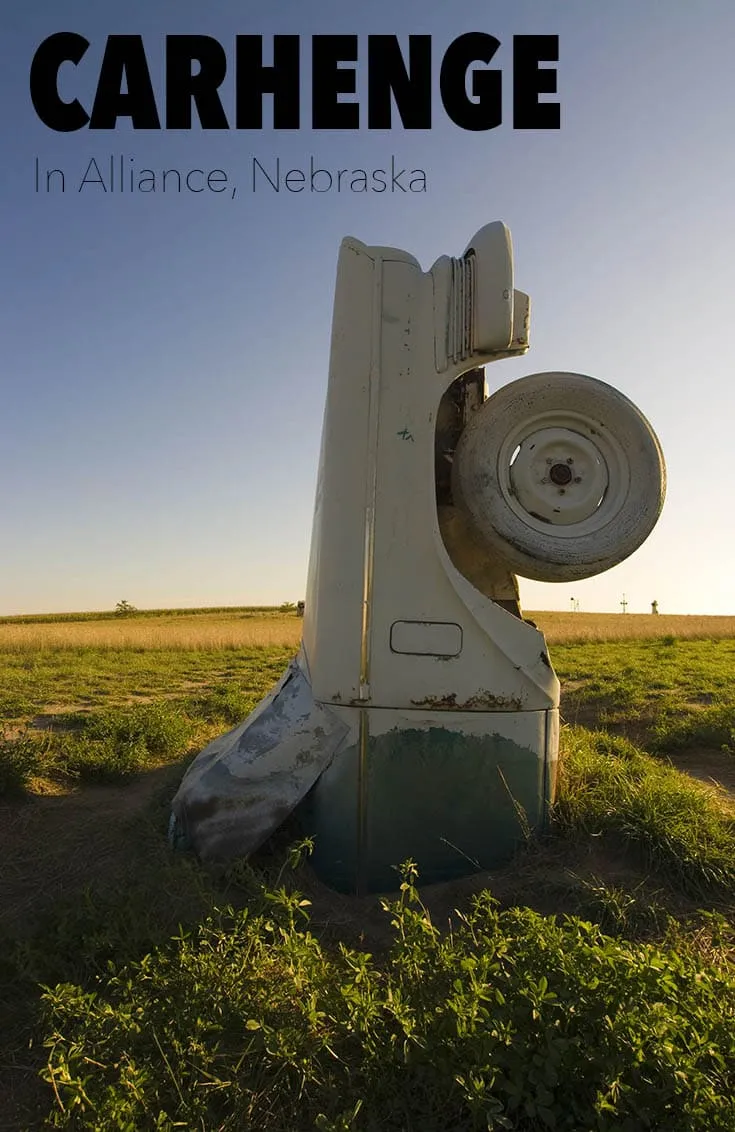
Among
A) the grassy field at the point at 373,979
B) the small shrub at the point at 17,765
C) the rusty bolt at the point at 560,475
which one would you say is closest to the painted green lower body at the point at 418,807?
the grassy field at the point at 373,979

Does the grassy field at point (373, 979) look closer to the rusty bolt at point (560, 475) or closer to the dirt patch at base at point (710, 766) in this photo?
the dirt patch at base at point (710, 766)

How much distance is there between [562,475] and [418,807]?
202 cm

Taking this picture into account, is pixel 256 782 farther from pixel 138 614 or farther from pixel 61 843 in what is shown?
pixel 138 614

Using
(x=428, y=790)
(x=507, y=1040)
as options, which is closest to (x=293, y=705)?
(x=428, y=790)

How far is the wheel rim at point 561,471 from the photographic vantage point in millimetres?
4055

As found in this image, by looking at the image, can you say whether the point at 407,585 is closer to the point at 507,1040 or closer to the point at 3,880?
the point at 507,1040

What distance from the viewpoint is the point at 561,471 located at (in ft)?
13.4

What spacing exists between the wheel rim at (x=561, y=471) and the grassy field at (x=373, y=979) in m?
1.71

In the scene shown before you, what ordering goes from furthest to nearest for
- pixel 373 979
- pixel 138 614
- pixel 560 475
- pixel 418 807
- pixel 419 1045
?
pixel 138 614, pixel 560 475, pixel 418 807, pixel 373 979, pixel 419 1045

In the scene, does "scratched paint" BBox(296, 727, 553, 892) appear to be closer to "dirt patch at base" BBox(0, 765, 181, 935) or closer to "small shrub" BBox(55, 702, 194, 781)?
"dirt patch at base" BBox(0, 765, 181, 935)

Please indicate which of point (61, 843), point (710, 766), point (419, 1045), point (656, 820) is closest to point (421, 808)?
point (656, 820)

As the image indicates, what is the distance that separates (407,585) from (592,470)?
1.27 m

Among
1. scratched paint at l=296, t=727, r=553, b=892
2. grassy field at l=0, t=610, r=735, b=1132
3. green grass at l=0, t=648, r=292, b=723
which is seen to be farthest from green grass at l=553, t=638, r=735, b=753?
green grass at l=0, t=648, r=292, b=723

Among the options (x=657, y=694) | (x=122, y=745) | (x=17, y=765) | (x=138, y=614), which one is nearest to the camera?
(x=17, y=765)
